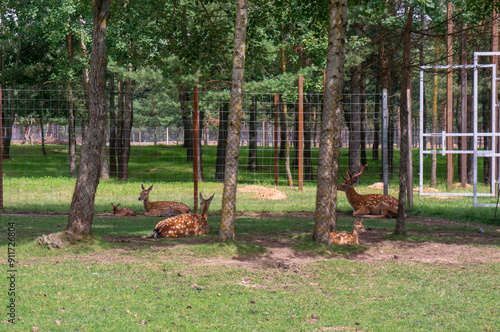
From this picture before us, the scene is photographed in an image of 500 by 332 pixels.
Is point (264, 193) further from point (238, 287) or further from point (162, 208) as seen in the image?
point (238, 287)

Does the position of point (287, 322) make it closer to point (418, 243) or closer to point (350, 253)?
point (350, 253)

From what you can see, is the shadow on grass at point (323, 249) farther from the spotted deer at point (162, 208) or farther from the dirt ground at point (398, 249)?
the spotted deer at point (162, 208)

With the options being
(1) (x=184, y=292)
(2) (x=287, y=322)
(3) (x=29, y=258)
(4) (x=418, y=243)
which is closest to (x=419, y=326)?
(2) (x=287, y=322)

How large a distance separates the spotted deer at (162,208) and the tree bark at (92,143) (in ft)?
12.5

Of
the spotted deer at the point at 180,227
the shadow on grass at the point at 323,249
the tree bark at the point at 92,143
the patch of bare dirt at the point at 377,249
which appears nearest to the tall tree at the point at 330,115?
the shadow on grass at the point at 323,249

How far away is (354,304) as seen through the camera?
5.05 metres

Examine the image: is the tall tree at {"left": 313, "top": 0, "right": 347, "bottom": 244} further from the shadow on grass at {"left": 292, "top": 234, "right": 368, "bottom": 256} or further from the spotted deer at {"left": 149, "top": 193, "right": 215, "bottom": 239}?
the spotted deer at {"left": 149, "top": 193, "right": 215, "bottom": 239}

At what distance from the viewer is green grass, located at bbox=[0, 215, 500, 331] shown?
14.8ft

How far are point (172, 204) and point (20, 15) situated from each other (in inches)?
553

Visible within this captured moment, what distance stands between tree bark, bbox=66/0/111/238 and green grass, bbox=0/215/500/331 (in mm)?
367

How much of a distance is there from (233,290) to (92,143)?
10.00 ft

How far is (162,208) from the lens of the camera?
1113 centimetres

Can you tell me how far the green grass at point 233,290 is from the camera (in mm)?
4520

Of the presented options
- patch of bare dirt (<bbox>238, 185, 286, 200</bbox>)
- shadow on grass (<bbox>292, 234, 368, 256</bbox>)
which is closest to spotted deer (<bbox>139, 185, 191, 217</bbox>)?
patch of bare dirt (<bbox>238, 185, 286, 200</bbox>)
